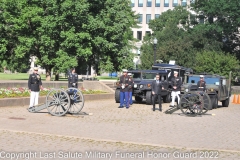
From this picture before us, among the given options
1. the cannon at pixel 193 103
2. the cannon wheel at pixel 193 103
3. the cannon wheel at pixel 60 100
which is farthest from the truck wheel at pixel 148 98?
the cannon wheel at pixel 60 100

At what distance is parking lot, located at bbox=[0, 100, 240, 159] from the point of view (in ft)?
33.1

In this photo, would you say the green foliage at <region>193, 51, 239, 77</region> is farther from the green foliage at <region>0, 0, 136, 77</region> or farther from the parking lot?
the parking lot

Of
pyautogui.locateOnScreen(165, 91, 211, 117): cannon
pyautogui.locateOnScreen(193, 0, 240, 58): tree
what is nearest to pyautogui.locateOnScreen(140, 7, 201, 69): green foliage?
pyautogui.locateOnScreen(193, 0, 240, 58): tree

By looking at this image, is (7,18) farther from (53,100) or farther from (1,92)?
(53,100)

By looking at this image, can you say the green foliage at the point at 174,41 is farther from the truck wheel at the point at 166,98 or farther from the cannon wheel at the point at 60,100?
the cannon wheel at the point at 60,100

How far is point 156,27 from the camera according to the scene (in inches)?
3541

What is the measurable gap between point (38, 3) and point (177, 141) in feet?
122

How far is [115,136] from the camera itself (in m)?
12.9

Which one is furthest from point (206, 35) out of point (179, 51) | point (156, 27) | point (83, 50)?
point (83, 50)

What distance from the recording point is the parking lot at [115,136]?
33.1ft

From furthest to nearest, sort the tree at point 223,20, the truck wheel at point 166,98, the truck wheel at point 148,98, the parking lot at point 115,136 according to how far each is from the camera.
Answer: the tree at point 223,20 → the truck wheel at point 166,98 → the truck wheel at point 148,98 → the parking lot at point 115,136

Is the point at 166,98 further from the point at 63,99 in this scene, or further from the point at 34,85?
the point at 63,99

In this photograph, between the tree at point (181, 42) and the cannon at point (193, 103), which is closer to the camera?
the cannon at point (193, 103)

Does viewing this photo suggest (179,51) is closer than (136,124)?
No
